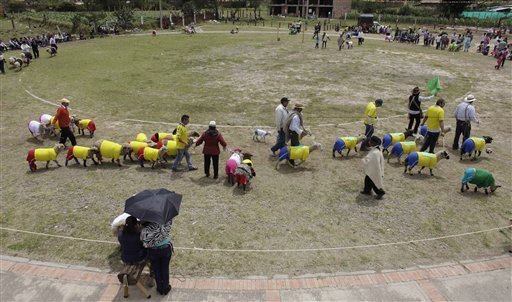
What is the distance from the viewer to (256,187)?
1049 cm

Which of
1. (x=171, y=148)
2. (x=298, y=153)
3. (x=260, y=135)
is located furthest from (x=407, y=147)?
(x=171, y=148)

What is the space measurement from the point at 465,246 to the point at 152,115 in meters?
13.1

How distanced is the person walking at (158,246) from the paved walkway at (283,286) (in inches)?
18.6

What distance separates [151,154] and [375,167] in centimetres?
663

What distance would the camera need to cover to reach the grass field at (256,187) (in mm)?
7715

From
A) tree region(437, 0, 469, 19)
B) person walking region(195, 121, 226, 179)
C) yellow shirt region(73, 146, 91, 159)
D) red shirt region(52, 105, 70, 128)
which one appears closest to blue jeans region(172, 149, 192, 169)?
person walking region(195, 121, 226, 179)

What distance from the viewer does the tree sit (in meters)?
70.8

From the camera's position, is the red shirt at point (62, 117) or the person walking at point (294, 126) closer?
the person walking at point (294, 126)

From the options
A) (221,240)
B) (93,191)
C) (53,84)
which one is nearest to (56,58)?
(53,84)

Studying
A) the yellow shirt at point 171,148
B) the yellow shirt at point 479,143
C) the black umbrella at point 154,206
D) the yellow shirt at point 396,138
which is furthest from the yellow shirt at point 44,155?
the yellow shirt at point 479,143

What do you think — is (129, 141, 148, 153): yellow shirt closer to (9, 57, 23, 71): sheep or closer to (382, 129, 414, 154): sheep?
(382, 129, 414, 154): sheep

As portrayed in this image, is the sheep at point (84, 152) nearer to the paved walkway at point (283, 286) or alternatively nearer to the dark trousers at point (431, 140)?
the paved walkway at point (283, 286)

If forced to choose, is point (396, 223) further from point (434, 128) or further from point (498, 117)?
point (498, 117)

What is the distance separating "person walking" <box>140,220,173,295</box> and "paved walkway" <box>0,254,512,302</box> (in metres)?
0.47
